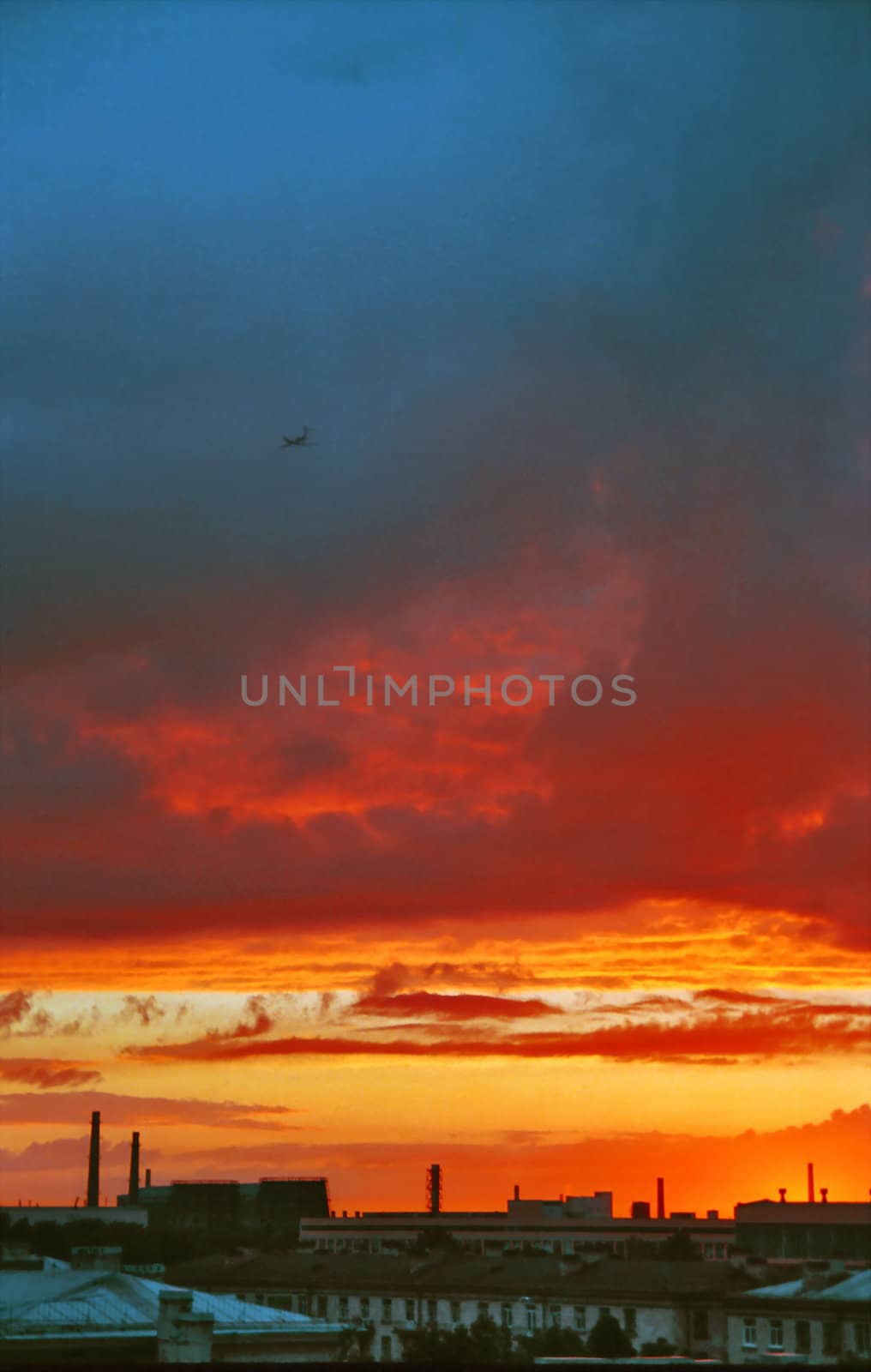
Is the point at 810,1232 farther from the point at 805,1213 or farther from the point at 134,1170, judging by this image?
the point at 134,1170

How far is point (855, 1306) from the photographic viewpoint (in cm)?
3666

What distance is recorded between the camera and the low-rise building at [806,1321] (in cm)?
3569

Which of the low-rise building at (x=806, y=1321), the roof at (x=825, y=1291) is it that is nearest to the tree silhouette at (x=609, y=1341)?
the low-rise building at (x=806, y=1321)

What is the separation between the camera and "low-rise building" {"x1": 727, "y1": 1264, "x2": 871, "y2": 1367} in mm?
35688

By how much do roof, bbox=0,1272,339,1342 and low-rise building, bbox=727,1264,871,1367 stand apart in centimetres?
959

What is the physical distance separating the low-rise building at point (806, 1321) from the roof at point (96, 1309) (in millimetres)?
9585

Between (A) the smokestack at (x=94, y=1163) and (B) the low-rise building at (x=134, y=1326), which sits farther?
(A) the smokestack at (x=94, y=1163)

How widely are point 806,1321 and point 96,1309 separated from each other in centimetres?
1510

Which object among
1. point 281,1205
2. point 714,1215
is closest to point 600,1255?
point 714,1215

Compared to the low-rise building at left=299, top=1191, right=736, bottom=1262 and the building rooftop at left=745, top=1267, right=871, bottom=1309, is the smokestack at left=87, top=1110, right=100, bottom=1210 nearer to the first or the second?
the low-rise building at left=299, top=1191, right=736, bottom=1262

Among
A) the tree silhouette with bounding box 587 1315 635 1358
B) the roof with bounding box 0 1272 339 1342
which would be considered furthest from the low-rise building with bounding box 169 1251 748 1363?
the roof with bounding box 0 1272 339 1342

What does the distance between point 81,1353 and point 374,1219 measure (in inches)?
2220

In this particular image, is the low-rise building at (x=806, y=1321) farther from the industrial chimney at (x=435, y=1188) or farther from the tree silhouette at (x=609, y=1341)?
the industrial chimney at (x=435, y=1188)

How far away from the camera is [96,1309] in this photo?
33750 millimetres
